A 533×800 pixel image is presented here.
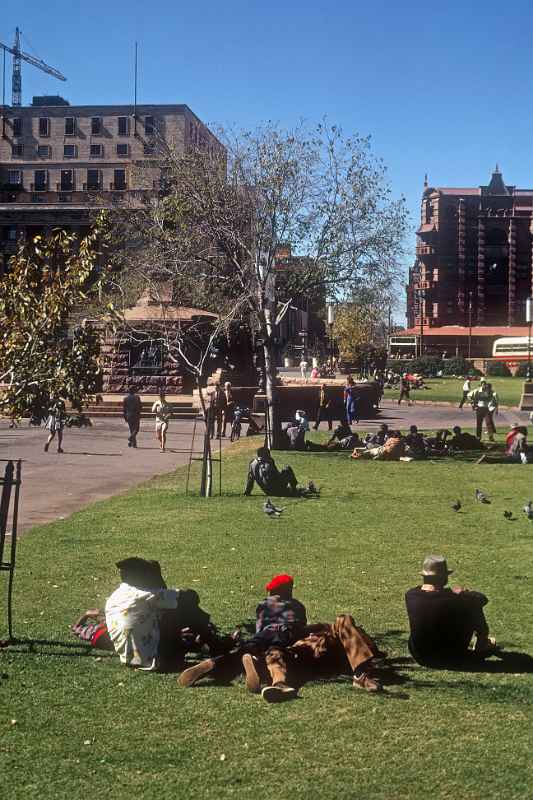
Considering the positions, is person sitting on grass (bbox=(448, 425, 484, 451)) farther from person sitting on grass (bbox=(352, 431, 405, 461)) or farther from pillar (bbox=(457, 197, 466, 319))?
pillar (bbox=(457, 197, 466, 319))

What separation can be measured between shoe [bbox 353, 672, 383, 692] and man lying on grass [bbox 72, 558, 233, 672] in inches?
46.9

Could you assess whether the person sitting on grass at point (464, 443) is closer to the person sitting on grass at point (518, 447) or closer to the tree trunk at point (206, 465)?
the person sitting on grass at point (518, 447)

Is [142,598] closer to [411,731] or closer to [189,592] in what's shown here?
[189,592]

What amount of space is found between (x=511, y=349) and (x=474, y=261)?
30862 millimetres

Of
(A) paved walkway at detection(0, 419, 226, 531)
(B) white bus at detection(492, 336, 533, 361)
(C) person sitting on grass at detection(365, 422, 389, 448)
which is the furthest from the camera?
(B) white bus at detection(492, 336, 533, 361)

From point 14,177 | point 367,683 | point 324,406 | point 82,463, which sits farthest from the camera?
point 14,177

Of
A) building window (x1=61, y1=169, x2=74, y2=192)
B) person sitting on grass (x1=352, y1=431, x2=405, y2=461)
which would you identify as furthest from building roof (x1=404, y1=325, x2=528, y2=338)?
person sitting on grass (x1=352, y1=431, x2=405, y2=461)

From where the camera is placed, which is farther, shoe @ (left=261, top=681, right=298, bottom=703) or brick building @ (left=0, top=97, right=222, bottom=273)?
brick building @ (left=0, top=97, right=222, bottom=273)

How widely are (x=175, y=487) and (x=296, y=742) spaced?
1340cm

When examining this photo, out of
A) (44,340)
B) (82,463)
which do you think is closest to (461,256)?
(82,463)

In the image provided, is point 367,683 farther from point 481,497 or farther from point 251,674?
point 481,497

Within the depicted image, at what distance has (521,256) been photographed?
128 metres

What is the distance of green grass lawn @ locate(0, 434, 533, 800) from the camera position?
6.04 meters

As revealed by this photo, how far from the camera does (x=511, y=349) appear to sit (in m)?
99.7
